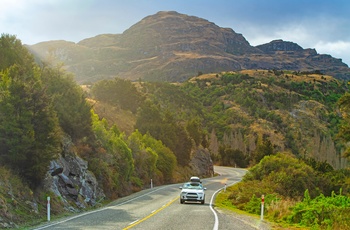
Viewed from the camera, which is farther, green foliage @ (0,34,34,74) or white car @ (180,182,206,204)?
green foliage @ (0,34,34,74)

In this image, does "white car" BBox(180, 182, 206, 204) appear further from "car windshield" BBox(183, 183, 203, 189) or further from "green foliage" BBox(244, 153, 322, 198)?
"green foliage" BBox(244, 153, 322, 198)

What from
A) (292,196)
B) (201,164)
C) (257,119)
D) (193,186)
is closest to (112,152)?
(193,186)

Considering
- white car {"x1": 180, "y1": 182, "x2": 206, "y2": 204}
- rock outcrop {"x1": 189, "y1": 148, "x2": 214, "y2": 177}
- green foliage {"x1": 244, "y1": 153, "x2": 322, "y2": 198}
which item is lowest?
rock outcrop {"x1": 189, "y1": 148, "x2": 214, "y2": 177}

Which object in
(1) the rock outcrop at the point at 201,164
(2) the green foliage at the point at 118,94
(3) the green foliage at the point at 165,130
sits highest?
(2) the green foliage at the point at 118,94

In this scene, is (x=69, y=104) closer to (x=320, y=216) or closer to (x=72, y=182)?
(x=72, y=182)

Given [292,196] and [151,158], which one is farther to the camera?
[151,158]

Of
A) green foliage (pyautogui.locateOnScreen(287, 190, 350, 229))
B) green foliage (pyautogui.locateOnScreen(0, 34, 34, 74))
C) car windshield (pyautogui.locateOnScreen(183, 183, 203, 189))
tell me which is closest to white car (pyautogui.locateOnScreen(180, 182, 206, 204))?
car windshield (pyautogui.locateOnScreen(183, 183, 203, 189))

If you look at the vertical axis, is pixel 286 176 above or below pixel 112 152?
below

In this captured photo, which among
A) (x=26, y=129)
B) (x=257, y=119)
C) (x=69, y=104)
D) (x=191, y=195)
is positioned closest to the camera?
(x=26, y=129)

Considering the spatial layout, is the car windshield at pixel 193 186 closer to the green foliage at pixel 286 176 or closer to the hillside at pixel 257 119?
the green foliage at pixel 286 176

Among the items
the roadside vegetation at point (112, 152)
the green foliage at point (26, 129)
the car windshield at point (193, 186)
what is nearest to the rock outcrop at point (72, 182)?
the roadside vegetation at point (112, 152)

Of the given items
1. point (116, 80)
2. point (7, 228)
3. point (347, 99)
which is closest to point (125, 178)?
point (347, 99)

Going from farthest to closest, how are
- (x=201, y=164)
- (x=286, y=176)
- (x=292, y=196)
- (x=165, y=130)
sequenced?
(x=201, y=164), (x=165, y=130), (x=286, y=176), (x=292, y=196)

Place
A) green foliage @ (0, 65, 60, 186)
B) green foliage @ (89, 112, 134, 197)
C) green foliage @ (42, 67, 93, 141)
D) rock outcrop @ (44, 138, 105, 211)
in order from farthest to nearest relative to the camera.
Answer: green foliage @ (89, 112, 134, 197) → green foliage @ (42, 67, 93, 141) → rock outcrop @ (44, 138, 105, 211) → green foliage @ (0, 65, 60, 186)
